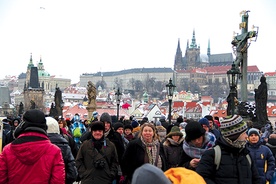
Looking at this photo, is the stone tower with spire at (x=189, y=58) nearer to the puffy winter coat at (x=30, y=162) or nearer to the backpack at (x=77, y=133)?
the backpack at (x=77, y=133)

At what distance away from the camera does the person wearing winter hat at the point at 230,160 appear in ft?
13.3

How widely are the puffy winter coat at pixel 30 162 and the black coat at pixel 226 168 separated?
3.81 feet

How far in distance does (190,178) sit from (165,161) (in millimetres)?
3593

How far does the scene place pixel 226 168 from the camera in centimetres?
407

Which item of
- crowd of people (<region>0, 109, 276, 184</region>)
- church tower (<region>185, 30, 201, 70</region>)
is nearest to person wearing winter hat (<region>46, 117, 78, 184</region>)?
crowd of people (<region>0, 109, 276, 184</region>)

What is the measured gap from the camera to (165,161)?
602 centimetres

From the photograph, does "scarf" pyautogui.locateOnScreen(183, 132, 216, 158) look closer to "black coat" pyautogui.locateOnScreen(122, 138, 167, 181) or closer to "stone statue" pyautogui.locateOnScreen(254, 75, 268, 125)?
"black coat" pyautogui.locateOnScreen(122, 138, 167, 181)

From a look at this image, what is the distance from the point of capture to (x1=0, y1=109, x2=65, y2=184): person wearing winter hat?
13.5 ft

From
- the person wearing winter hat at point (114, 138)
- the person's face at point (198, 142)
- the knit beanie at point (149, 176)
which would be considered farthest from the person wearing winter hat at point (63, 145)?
the knit beanie at point (149, 176)

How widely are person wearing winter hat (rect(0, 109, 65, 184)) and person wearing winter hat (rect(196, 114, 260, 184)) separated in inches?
45.7

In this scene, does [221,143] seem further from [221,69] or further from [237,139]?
[221,69]

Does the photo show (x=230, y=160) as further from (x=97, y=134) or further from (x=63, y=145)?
(x=97, y=134)

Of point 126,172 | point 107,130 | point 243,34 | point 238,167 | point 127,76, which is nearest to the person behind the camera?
point 238,167

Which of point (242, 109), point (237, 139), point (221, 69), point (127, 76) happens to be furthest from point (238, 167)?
point (127, 76)
